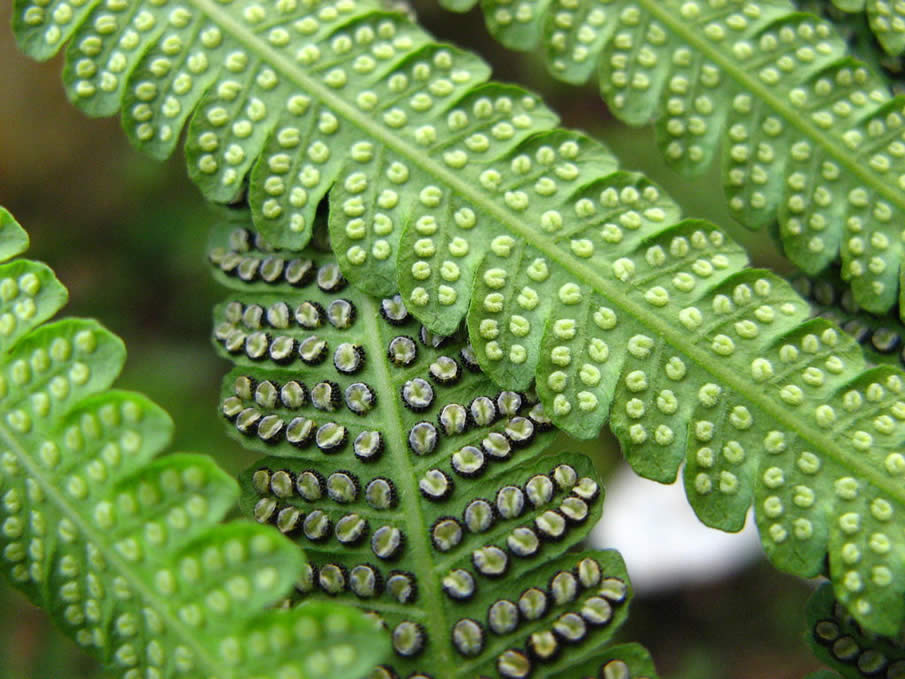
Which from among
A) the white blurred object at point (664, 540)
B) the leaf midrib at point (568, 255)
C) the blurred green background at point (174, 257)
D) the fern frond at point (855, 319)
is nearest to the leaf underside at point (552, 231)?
the leaf midrib at point (568, 255)

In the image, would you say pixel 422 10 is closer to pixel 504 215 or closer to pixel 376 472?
pixel 504 215

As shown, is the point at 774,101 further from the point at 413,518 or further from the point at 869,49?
the point at 413,518

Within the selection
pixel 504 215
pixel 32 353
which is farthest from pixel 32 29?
pixel 504 215

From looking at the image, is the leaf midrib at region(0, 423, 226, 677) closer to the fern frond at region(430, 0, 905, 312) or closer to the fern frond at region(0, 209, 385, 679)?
the fern frond at region(0, 209, 385, 679)

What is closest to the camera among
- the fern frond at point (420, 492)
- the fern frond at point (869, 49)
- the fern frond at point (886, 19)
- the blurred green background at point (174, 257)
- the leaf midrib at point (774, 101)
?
the fern frond at point (420, 492)

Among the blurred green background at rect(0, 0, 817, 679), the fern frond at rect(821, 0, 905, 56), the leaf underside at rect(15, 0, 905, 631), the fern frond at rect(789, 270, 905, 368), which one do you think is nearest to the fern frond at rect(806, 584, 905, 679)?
the leaf underside at rect(15, 0, 905, 631)

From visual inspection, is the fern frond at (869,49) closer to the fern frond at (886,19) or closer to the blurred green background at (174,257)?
the fern frond at (886,19)
